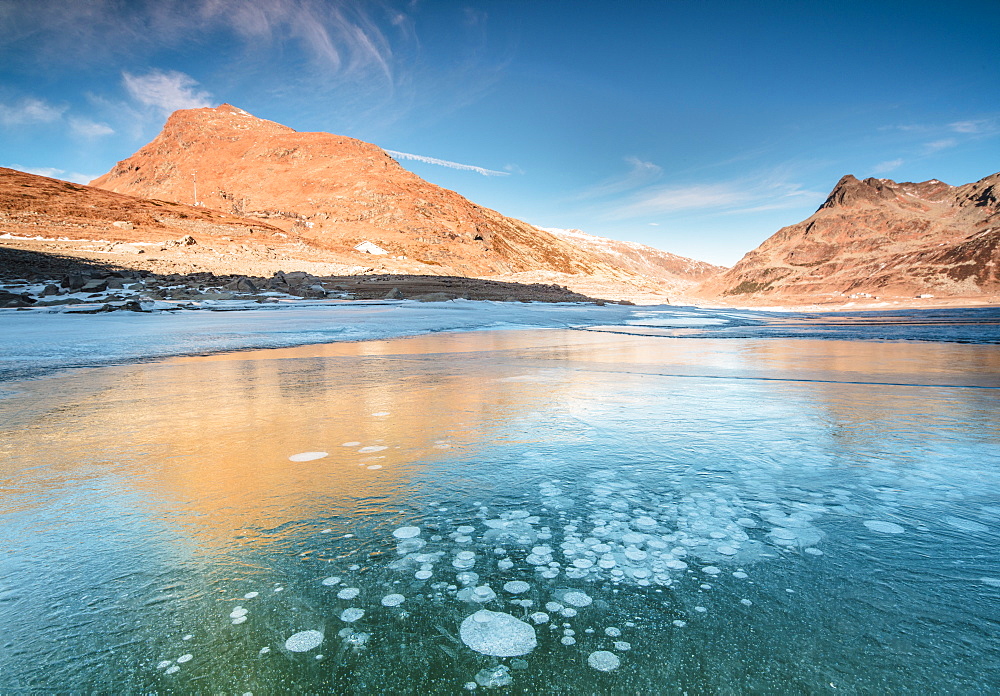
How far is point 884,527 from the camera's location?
6.01 ft

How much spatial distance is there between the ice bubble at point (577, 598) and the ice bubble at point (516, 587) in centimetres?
11

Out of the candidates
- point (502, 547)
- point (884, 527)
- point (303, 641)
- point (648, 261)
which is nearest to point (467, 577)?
point (502, 547)

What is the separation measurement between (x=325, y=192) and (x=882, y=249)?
302 feet

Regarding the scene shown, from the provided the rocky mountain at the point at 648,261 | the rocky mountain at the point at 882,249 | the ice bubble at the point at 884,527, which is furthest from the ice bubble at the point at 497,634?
the rocky mountain at the point at 648,261

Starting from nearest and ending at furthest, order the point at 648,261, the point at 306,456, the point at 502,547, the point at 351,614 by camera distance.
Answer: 1. the point at 351,614
2. the point at 502,547
3. the point at 306,456
4. the point at 648,261

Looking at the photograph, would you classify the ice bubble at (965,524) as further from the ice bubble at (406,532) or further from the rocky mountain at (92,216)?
the rocky mountain at (92,216)

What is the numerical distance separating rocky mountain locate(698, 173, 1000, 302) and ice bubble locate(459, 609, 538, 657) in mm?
88352

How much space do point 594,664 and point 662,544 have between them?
2.15ft

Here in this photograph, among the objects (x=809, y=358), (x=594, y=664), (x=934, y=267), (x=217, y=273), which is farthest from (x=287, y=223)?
(x=934, y=267)

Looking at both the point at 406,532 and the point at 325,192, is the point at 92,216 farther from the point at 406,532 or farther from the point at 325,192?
the point at 406,532

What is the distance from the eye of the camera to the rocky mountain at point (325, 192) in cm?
6069

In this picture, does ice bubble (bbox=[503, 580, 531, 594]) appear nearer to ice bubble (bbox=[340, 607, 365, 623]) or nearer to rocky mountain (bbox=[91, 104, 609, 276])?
ice bubble (bbox=[340, 607, 365, 623])

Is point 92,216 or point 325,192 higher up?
point 325,192

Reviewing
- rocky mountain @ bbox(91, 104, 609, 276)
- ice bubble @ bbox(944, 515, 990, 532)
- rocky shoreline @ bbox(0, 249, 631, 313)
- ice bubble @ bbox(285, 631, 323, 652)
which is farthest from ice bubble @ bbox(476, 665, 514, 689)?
rocky mountain @ bbox(91, 104, 609, 276)
